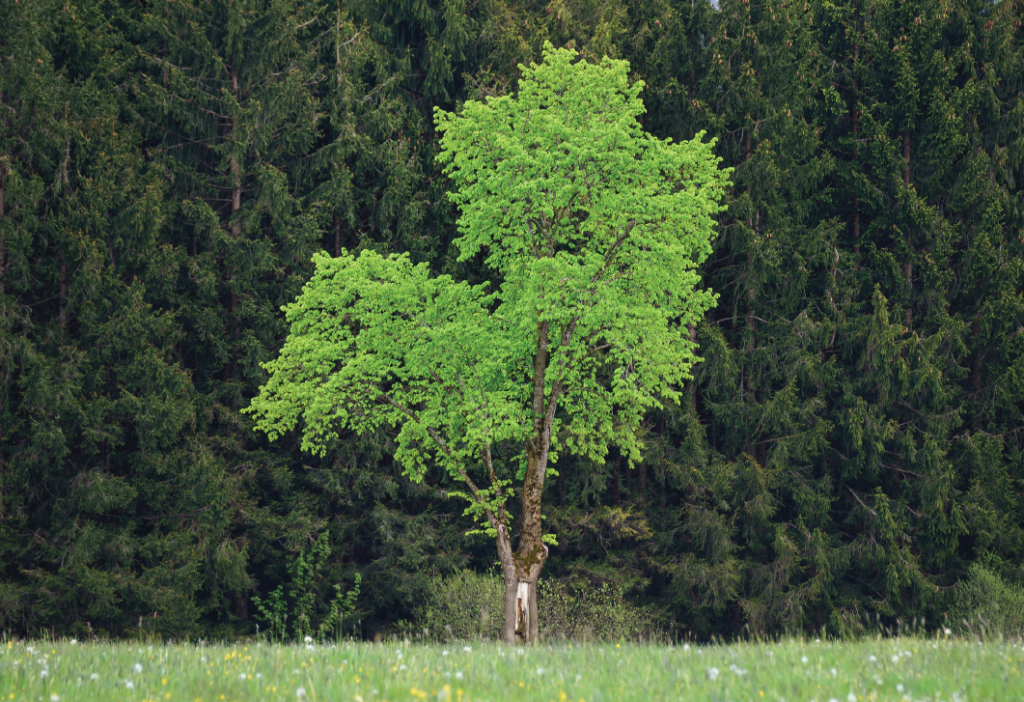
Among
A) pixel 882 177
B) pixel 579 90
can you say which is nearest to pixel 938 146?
pixel 882 177

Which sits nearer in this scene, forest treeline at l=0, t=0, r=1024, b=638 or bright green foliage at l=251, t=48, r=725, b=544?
bright green foliage at l=251, t=48, r=725, b=544

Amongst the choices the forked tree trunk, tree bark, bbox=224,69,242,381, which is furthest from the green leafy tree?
tree bark, bbox=224,69,242,381

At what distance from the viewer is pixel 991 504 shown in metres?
25.1

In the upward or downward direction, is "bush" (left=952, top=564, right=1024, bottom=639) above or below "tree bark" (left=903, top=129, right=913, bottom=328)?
below

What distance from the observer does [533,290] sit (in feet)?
51.0

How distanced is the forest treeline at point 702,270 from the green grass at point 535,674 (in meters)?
15.2

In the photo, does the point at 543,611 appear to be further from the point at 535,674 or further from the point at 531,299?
the point at 535,674

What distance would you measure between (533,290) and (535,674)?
9.46 meters

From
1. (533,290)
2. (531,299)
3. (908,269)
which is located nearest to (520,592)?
(531,299)

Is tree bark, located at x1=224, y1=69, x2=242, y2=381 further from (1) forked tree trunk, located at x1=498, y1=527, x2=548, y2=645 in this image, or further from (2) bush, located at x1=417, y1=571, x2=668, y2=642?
(1) forked tree trunk, located at x1=498, y1=527, x2=548, y2=645

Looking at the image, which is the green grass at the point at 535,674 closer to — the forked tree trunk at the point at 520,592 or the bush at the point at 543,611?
the forked tree trunk at the point at 520,592

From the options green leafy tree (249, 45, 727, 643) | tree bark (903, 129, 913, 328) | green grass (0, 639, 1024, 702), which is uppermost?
tree bark (903, 129, 913, 328)

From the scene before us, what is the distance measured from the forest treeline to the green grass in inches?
600

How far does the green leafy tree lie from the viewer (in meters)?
15.6
